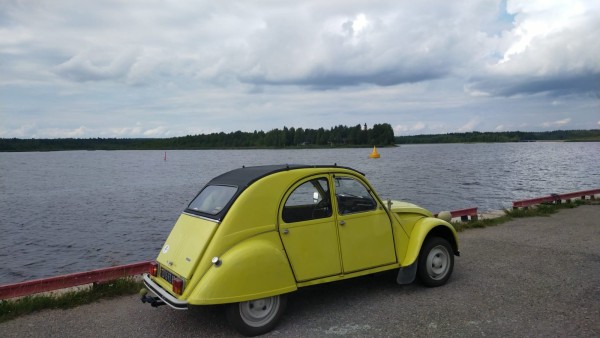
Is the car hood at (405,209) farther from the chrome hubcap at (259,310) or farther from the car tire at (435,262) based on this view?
the chrome hubcap at (259,310)

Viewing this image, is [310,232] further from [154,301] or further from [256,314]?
[154,301]

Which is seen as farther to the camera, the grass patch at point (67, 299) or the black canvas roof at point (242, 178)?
the grass patch at point (67, 299)

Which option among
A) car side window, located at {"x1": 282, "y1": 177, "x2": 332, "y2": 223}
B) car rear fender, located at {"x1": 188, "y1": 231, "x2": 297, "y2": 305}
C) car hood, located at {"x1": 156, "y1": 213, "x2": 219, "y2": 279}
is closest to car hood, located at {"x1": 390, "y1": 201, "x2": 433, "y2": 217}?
car side window, located at {"x1": 282, "y1": 177, "x2": 332, "y2": 223}

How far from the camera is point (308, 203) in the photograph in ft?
20.3

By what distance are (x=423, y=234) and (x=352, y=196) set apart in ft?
3.98

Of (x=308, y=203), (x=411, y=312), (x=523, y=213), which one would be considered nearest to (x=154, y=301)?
(x=308, y=203)

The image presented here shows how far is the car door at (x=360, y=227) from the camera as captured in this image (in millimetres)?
5891

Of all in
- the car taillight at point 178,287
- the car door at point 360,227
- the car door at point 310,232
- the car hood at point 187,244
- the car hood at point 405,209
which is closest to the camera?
the car taillight at point 178,287

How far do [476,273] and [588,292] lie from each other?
1591 millimetres

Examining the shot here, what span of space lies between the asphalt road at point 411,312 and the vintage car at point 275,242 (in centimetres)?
40

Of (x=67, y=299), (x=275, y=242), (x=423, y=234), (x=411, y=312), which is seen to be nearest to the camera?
(x=275, y=242)

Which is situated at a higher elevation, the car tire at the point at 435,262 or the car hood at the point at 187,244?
the car hood at the point at 187,244

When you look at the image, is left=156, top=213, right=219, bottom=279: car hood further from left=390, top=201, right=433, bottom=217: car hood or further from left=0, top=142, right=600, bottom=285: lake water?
left=0, top=142, right=600, bottom=285: lake water

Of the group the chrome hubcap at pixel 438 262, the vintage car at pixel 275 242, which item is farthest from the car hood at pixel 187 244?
the chrome hubcap at pixel 438 262
